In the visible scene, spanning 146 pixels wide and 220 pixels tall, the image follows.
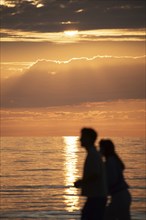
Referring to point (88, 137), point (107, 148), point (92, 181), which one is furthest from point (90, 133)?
point (107, 148)

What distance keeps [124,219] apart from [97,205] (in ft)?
4.03

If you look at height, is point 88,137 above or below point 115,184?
above

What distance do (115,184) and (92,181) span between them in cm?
94

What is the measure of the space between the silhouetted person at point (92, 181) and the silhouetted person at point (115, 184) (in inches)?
25.9

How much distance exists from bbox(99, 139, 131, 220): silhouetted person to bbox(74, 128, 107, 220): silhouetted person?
2.16 ft

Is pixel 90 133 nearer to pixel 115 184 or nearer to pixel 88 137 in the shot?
pixel 88 137

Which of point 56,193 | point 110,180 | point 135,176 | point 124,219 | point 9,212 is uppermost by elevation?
point 110,180

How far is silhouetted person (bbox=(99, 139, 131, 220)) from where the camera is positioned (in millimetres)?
10375

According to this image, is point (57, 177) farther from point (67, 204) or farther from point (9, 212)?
point (9, 212)

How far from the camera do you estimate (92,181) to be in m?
9.59

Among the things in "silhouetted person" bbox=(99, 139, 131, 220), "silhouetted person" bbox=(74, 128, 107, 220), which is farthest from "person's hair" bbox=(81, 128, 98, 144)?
"silhouetted person" bbox=(99, 139, 131, 220)

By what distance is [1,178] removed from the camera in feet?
155

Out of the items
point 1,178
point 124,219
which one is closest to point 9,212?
point 124,219

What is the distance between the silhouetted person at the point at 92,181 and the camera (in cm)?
956
